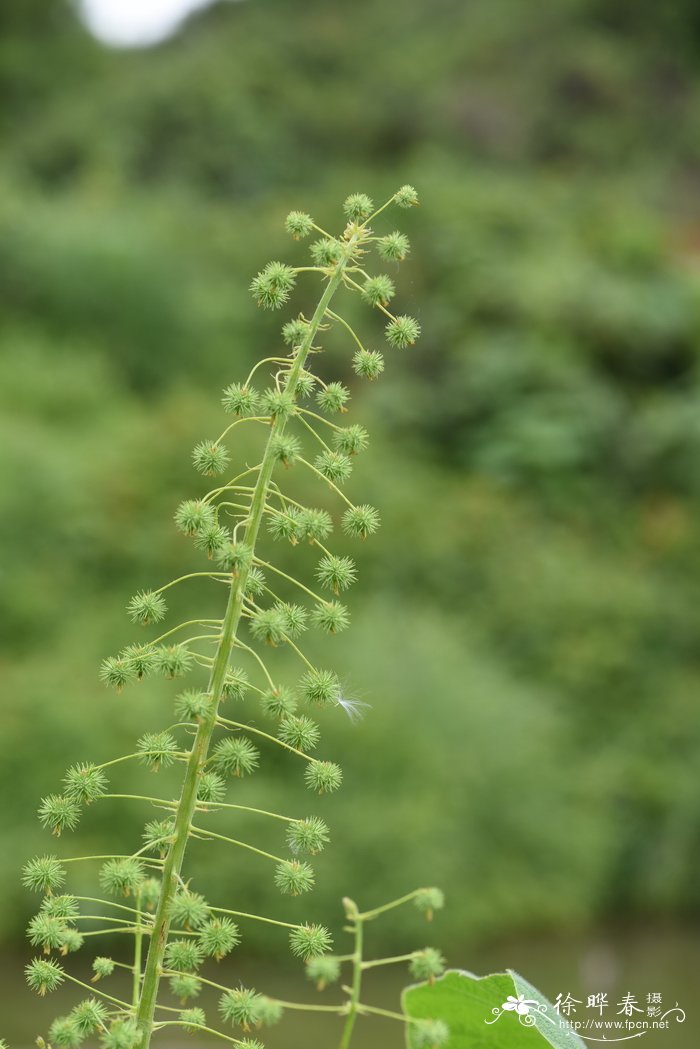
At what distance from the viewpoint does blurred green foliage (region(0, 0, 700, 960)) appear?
6.24 meters

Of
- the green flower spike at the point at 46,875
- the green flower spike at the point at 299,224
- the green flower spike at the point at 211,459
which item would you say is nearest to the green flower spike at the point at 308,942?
the green flower spike at the point at 46,875

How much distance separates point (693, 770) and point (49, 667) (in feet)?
11.0

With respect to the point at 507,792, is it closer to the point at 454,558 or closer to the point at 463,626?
the point at 463,626

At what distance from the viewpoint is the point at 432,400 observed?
878cm

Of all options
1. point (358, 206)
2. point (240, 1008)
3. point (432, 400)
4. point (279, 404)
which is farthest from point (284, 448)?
point (432, 400)

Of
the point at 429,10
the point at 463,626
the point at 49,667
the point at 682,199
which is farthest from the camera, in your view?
the point at 429,10

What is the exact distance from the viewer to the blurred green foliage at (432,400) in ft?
20.5

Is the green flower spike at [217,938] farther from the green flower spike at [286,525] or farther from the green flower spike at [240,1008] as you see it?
the green flower spike at [286,525]

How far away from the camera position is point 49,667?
623 centimetres

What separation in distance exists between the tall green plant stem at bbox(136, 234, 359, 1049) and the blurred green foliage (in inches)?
203

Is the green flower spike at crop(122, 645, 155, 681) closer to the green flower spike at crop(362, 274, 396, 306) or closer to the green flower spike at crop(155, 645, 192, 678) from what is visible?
the green flower spike at crop(155, 645, 192, 678)

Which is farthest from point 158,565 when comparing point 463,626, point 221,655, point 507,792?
point 221,655

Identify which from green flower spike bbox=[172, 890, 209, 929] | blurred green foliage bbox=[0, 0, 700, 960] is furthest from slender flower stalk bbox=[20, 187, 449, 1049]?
blurred green foliage bbox=[0, 0, 700, 960]

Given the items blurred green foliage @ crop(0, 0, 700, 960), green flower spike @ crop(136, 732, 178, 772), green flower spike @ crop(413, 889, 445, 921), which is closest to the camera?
green flower spike @ crop(413, 889, 445, 921)
